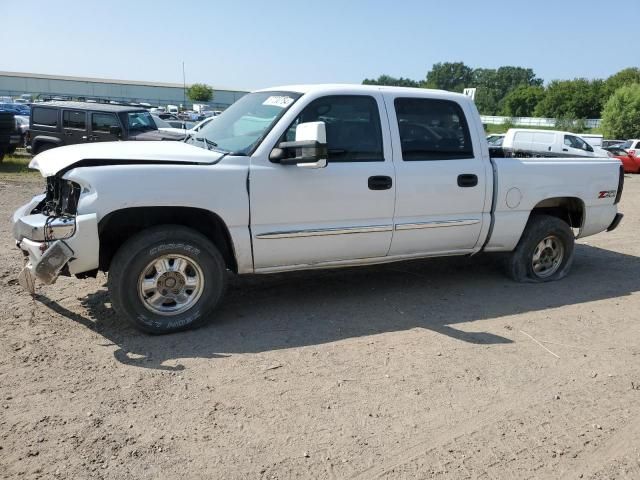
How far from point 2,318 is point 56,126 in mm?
12090

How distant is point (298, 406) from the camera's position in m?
3.48

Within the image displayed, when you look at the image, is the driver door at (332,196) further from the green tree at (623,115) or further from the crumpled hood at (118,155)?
the green tree at (623,115)

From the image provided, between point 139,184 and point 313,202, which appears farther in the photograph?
point 313,202

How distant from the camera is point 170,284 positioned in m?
4.45

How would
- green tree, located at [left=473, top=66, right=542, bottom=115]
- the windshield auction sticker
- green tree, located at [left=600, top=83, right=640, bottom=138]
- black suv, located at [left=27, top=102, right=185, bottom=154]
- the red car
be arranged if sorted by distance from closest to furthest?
1. the windshield auction sticker
2. black suv, located at [left=27, top=102, right=185, bottom=154]
3. the red car
4. green tree, located at [left=600, top=83, right=640, bottom=138]
5. green tree, located at [left=473, top=66, right=542, bottom=115]

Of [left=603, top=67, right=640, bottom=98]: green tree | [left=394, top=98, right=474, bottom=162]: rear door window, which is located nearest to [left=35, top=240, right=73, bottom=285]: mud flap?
[left=394, top=98, right=474, bottom=162]: rear door window

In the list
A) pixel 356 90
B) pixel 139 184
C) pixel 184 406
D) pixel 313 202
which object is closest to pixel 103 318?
pixel 139 184

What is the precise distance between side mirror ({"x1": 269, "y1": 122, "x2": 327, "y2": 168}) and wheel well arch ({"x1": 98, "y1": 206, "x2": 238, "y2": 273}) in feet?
2.35

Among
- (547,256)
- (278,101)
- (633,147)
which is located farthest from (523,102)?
(278,101)

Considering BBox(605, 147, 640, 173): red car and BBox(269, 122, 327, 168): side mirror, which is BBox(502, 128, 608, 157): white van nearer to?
BBox(605, 147, 640, 173): red car

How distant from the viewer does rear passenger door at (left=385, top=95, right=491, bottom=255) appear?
5.13 metres

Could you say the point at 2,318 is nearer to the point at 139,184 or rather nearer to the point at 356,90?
the point at 139,184

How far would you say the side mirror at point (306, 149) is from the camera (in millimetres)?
4328

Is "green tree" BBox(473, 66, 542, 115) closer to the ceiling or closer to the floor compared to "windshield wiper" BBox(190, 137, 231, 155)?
closer to the ceiling
